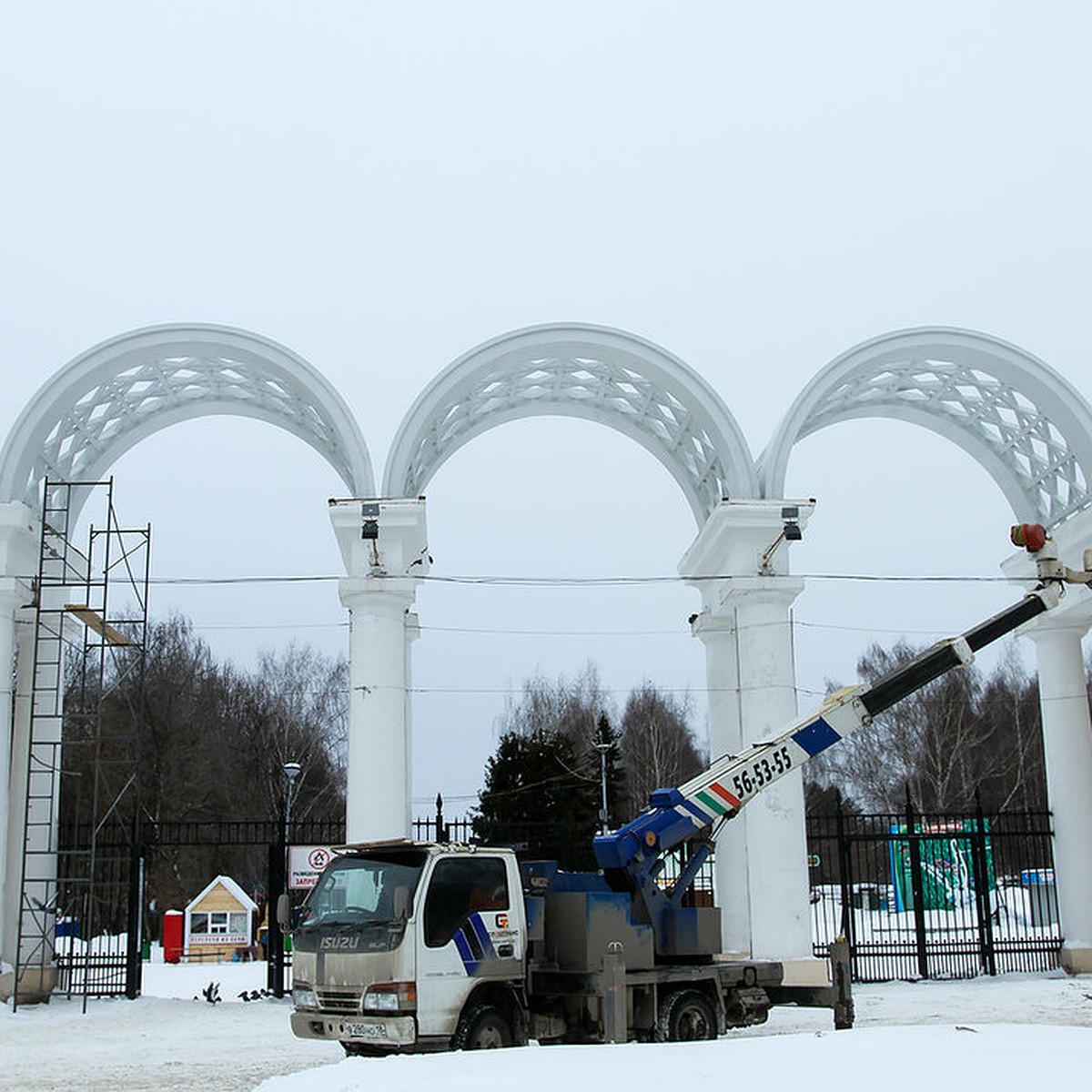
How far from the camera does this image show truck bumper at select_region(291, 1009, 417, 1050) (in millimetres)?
11023

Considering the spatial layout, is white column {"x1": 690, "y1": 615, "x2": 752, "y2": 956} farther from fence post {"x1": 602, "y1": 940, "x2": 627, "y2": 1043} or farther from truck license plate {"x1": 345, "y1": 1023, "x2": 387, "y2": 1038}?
truck license plate {"x1": 345, "y1": 1023, "x2": 387, "y2": 1038}

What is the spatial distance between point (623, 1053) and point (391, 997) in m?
2.85

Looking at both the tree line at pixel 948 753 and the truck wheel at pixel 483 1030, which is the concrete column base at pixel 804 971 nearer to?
the truck wheel at pixel 483 1030

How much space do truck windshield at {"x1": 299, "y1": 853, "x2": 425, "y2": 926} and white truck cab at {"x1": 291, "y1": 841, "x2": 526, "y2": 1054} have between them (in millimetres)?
10

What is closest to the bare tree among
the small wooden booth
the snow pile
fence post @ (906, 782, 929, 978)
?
the small wooden booth

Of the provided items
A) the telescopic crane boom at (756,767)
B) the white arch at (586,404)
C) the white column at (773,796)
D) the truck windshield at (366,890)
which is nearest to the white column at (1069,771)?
the white column at (773,796)

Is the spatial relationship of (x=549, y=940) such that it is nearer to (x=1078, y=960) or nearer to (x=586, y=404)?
(x=586, y=404)

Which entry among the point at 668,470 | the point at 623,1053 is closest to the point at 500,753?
the point at 668,470

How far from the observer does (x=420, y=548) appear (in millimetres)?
18344

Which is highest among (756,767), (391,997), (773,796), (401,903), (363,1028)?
(756,767)

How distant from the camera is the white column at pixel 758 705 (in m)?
17.0

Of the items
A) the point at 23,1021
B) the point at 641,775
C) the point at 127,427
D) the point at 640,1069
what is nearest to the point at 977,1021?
the point at 640,1069

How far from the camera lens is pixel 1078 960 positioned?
19.5m

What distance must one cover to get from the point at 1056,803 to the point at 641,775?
1778 inches
